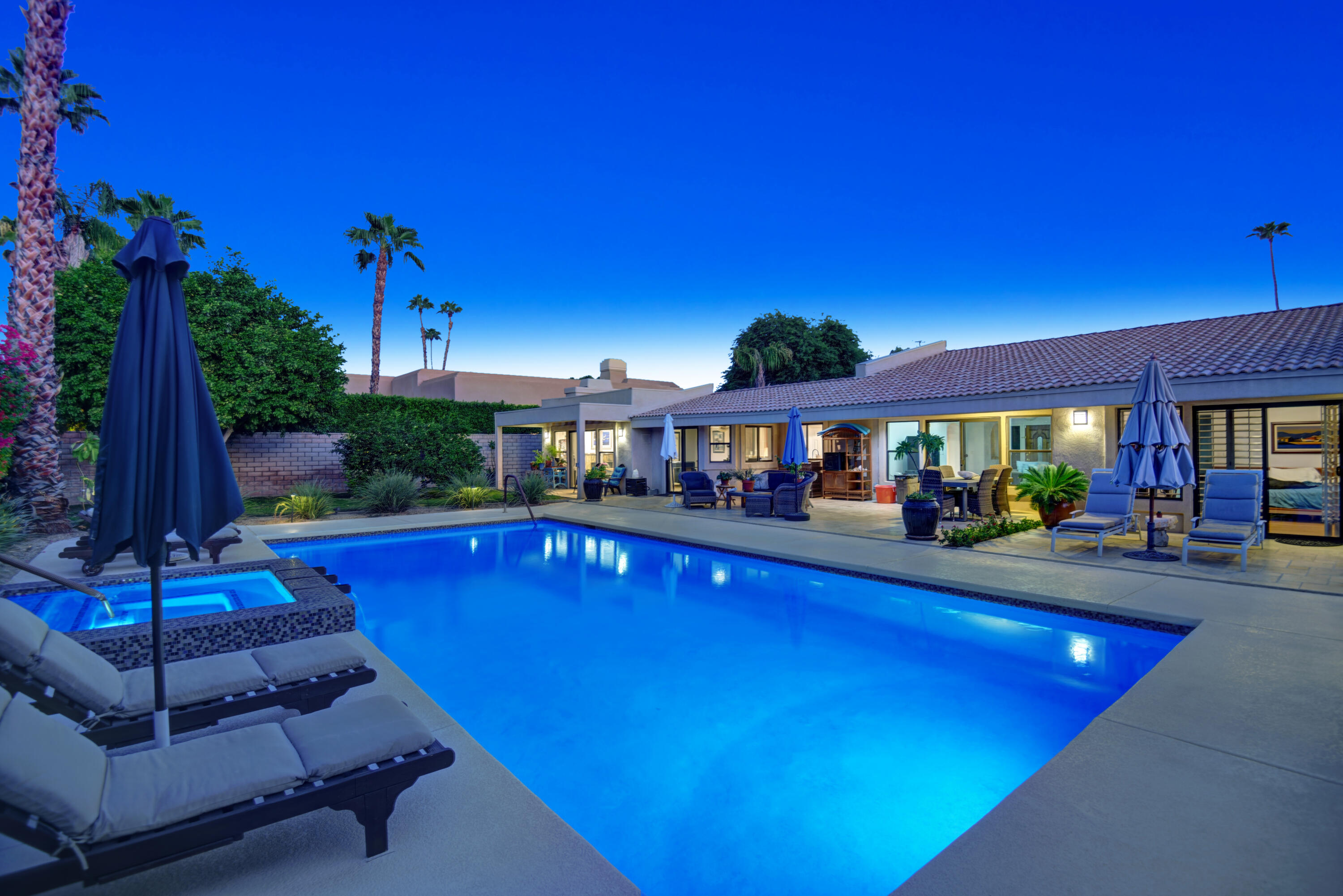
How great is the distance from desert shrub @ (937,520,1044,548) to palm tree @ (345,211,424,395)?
22342 mm

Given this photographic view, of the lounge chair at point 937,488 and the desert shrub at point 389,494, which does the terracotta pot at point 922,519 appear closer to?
the lounge chair at point 937,488

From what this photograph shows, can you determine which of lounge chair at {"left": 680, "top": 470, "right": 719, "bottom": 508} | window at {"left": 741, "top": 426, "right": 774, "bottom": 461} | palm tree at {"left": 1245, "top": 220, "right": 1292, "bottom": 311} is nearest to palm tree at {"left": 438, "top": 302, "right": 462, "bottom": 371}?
window at {"left": 741, "top": 426, "right": 774, "bottom": 461}

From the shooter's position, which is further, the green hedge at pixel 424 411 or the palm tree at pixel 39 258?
the green hedge at pixel 424 411

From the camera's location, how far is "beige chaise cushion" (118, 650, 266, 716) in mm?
3137

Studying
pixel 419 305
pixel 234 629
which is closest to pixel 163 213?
pixel 234 629

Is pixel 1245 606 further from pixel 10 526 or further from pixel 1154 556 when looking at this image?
pixel 10 526

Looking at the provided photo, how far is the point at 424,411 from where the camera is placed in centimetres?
2070

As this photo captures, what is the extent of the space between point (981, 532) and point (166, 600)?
1102cm

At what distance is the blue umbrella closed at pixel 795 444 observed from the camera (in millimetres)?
13945

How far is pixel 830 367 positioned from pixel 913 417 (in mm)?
23528

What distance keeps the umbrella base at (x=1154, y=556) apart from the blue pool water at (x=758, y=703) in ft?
9.30

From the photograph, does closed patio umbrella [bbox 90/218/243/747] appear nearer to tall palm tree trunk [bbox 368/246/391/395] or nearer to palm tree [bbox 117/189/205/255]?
palm tree [bbox 117/189/205/255]

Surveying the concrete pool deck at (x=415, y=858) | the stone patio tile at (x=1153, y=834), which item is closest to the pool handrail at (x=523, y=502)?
the concrete pool deck at (x=415, y=858)

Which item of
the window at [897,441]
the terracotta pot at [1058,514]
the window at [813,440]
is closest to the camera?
the terracotta pot at [1058,514]
